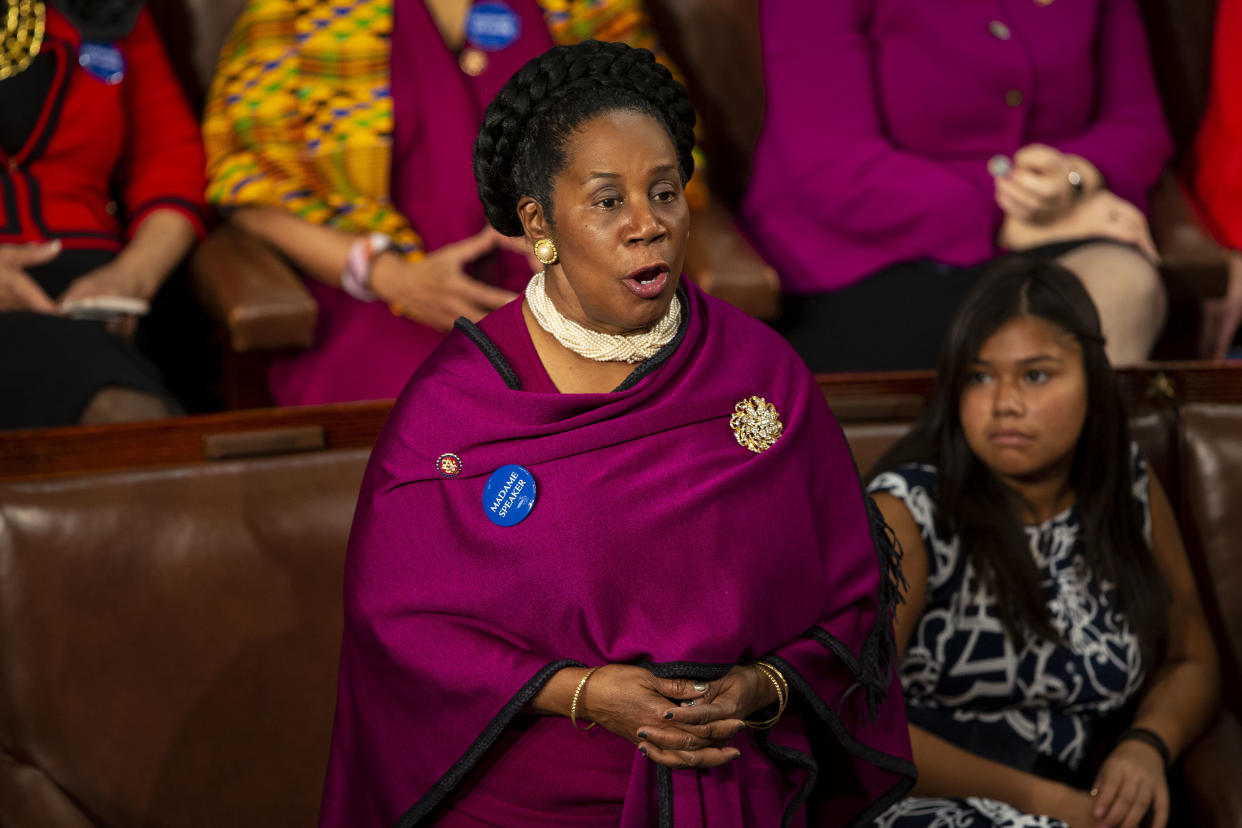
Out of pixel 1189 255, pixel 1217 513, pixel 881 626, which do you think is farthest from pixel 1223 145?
pixel 881 626

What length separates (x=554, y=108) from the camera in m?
1.42

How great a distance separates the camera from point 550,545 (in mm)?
1386

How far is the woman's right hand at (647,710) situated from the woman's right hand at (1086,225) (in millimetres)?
1792

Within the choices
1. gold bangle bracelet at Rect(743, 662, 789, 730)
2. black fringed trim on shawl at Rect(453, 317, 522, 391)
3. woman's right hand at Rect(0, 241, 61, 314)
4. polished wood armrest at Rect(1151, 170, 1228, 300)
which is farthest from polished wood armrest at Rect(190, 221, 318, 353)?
polished wood armrest at Rect(1151, 170, 1228, 300)

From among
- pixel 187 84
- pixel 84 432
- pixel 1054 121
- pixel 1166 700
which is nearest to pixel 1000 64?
pixel 1054 121

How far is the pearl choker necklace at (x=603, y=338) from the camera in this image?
1472 mm

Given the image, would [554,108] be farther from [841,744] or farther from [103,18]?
[103,18]

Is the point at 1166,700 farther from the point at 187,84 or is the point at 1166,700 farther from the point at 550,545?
the point at 187,84

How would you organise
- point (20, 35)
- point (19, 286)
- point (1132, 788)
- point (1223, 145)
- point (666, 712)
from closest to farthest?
point (666, 712) < point (1132, 788) < point (19, 286) < point (20, 35) < point (1223, 145)

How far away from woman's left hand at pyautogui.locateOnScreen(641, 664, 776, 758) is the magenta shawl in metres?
0.02

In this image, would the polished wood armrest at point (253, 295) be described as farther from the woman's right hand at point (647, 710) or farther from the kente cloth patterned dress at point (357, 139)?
the woman's right hand at point (647, 710)

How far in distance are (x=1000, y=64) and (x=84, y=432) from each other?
6.56 ft

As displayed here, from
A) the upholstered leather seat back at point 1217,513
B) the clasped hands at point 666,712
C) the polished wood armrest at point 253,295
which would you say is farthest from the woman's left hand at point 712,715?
the polished wood armrest at point 253,295

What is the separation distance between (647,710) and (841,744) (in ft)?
1.06
